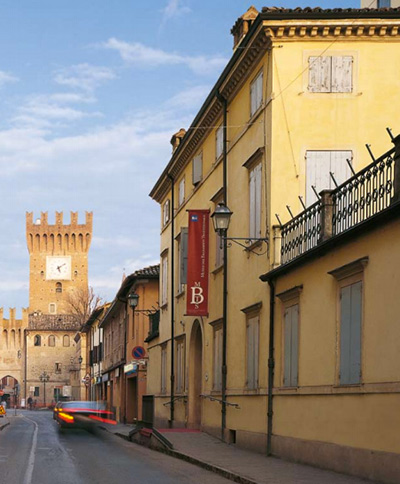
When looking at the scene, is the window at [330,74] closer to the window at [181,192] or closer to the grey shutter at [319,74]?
the grey shutter at [319,74]

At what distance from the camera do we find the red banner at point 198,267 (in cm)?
2923

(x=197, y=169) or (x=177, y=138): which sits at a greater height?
(x=177, y=138)

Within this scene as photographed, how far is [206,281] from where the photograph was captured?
29469 mm

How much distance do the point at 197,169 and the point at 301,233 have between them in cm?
1209

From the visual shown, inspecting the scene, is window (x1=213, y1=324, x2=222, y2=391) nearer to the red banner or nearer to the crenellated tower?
the red banner

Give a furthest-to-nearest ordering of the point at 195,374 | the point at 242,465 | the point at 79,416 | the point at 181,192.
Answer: the point at 79,416 < the point at 181,192 < the point at 195,374 < the point at 242,465

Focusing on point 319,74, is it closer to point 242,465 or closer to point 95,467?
point 242,465

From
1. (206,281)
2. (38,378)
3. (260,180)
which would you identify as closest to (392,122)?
(260,180)

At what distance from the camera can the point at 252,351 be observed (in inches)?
945

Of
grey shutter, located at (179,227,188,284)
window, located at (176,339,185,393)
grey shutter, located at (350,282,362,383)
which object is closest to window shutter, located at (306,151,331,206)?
grey shutter, located at (350,282,362,383)

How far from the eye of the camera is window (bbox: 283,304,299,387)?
20097 mm

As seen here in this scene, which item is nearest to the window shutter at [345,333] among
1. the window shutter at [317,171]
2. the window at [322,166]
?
the window shutter at [317,171]

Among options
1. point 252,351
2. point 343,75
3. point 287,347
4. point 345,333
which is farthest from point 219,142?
point 345,333

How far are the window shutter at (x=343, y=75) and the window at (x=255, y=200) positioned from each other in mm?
2687
